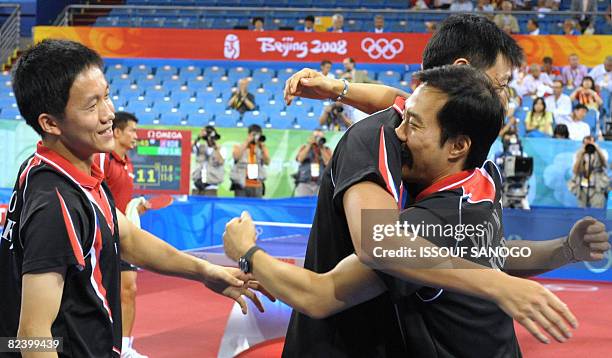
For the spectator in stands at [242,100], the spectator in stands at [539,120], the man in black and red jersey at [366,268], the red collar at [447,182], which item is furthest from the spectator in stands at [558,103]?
the red collar at [447,182]

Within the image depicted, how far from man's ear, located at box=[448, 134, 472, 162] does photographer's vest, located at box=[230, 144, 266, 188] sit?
9.83m

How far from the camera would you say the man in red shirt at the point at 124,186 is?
5168 millimetres

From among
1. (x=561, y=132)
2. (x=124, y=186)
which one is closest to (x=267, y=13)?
(x=561, y=132)

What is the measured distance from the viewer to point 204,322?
21.9ft

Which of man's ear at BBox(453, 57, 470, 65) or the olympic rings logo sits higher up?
the olympic rings logo

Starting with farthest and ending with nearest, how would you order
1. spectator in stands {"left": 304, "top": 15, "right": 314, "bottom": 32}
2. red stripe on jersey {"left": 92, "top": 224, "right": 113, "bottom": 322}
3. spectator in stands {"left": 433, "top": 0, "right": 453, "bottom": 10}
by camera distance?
spectator in stands {"left": 433, "top": 0, "right": 453, "bottom": 10}
spectator in stands {"left": 304, "top": 15, "right": 314, "bottom": 32}
red stripe on jersey {"left": 92, "top": 224, "right": 113, "bottom": 322}

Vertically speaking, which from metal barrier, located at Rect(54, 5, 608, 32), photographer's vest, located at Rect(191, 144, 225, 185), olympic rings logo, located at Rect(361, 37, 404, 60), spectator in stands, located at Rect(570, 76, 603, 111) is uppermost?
metal barrier, located at Rect(54, 5, 608, 32)

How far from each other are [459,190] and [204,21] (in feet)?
51.7

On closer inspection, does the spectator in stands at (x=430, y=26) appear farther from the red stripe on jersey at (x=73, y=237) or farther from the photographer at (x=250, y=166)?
the red stripe on jersey at (x=73, y=237)

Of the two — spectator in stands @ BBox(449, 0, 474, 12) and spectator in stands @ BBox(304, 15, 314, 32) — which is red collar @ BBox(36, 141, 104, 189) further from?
spectator in stands @ BBox(449, 0, 474, 12)

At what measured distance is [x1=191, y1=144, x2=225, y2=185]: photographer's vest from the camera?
11.8 meters

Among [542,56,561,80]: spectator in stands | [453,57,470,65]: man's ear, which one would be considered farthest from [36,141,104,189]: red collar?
[542,56,561,80]: spectator in stands

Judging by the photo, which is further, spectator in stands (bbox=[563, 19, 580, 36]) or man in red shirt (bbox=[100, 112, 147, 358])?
spectator in stands (bbox=[563, 19, 580, 36])

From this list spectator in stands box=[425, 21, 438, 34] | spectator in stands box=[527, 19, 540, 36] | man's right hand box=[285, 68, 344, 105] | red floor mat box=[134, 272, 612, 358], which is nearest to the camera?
man's right hand box=[285, 68, 344, 105]
